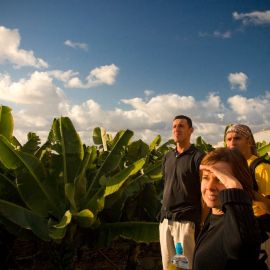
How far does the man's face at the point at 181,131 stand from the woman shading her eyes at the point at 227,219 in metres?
2.77

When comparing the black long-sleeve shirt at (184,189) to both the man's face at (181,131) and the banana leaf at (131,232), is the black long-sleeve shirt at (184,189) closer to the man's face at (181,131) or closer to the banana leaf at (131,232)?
the man's face at (181,131)

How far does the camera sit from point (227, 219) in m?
1.44

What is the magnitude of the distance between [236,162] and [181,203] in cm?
256

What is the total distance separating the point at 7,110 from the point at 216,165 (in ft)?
17.5

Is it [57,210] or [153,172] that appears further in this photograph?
[153,172]

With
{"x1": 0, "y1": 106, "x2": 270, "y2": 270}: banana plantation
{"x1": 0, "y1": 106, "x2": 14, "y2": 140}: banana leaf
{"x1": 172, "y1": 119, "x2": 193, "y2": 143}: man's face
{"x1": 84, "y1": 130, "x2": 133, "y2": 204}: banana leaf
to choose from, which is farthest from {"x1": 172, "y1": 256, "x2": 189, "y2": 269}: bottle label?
{"x1": 0, "y1": 106, "x2": 14, "y2": 140}: banana leaf

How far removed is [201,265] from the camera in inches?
61.6

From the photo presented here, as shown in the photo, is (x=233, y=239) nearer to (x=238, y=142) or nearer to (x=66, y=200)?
(x=238, y=142)

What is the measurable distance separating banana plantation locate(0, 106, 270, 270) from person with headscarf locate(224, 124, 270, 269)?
1.61 m

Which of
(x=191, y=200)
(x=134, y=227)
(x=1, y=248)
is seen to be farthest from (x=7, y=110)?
(x=191, y=200)

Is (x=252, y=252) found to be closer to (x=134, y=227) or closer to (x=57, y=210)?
(x=134, y=227)

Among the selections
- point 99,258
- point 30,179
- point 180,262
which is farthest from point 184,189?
point 99,258

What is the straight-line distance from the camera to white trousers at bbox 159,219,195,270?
3.99 metres

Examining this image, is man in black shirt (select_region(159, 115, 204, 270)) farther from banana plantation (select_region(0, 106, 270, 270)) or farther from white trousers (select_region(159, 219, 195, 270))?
banana plantation (select_region(0, 106, 270, 270))
